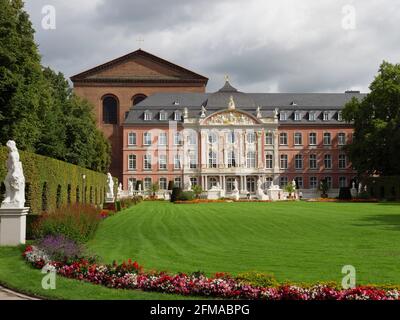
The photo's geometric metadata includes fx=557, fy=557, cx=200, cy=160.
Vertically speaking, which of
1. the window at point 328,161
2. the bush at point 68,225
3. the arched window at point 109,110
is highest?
the arched window at point 109,110

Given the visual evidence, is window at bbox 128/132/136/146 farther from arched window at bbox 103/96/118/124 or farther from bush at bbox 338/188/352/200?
bush at bbox 338/188/352/200

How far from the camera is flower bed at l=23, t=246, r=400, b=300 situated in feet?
28.8

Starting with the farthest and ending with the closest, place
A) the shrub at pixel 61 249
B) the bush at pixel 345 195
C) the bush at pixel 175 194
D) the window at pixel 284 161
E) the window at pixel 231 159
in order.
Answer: the window at pixel 284 161, the window at pixel 231 159, the bush at pixel 345 195, the bush at pixel 175 194, the shrub at pixel 61 249

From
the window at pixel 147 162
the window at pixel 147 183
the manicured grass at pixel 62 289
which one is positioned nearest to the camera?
the manicured grass at pixel 62 289

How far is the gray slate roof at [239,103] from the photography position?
241ft

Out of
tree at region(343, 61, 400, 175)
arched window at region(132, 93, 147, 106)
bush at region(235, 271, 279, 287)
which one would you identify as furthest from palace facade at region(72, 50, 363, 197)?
bush at region(235, 271, 279, 287)

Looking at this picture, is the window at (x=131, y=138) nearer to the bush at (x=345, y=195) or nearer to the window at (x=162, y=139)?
the window at (x=162, y=139)

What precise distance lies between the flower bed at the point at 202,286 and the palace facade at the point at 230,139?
59432 mm

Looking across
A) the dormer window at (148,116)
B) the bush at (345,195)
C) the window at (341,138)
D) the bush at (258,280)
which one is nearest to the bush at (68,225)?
the bush at (258,280)

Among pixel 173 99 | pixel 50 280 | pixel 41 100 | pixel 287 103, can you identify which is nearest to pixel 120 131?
pixel 173 99

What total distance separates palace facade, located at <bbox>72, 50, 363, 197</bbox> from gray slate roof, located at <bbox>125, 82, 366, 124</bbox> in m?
0.13

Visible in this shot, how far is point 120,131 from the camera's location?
77.2m

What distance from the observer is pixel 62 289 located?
387 inches
